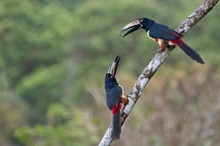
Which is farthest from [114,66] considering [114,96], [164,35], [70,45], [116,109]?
[70,45]

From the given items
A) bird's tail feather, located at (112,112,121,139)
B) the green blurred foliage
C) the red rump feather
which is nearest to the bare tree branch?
bird's tail feather, located at (112,112,121,139)

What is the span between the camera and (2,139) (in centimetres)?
1917

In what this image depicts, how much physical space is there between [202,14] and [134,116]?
10434 mm

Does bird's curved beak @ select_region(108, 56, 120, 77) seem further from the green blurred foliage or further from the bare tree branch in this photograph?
the green blurred foliage

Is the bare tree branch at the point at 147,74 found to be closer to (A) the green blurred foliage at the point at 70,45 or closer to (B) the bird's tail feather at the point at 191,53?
(B) the bird's tail feather at the point at 191,53

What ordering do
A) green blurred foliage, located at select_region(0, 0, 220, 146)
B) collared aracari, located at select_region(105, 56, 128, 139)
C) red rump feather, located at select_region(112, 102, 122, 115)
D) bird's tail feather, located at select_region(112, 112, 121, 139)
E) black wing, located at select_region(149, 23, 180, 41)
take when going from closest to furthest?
bird's tail feather, located at select_region(112, 112, 121, 139)
collared aracari, located at select_region(105, 56, 128, 139)
red rump feather, located at select_region(112, 102, 122, 115)
black wing, located at select_region(149, 23, 180, 41)
green blurred foliage, located at select_region(0, 0, 220, 146)

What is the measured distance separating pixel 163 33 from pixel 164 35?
0.16 ft

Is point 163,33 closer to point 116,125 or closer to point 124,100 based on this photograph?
point 124,100

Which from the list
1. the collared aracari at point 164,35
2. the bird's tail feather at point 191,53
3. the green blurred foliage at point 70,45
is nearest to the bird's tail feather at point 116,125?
the collared aracari at point 164,35

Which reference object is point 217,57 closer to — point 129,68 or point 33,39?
point 129,68

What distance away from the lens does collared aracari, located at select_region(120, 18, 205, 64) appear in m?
4.78

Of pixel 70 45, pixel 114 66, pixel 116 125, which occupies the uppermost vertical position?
pixel 70 45

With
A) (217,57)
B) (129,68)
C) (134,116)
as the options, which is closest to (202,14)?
(134,116)

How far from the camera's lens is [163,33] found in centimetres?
497
